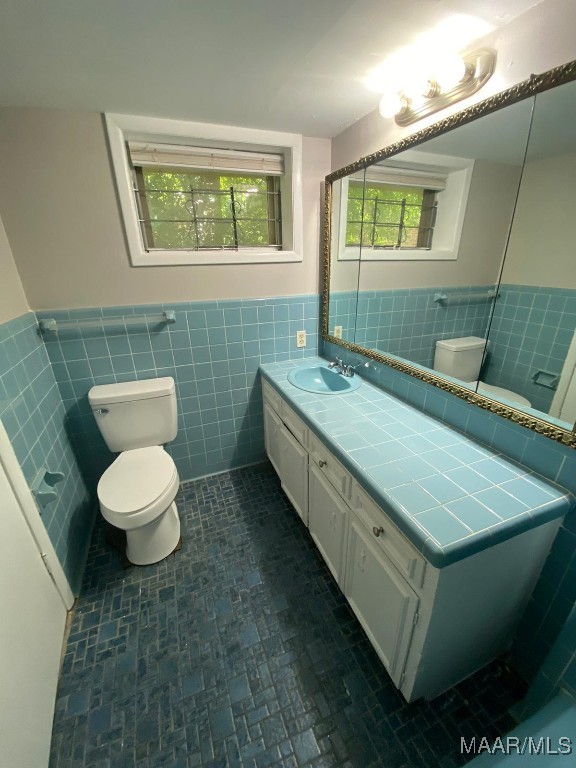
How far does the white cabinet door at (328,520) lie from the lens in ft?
4.16

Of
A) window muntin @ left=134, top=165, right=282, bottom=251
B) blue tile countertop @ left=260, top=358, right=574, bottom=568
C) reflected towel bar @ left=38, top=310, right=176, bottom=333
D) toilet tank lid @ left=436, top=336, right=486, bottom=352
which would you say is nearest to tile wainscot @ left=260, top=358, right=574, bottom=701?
blue tile countertop @ left=260, top=358, right=574, bottom=568

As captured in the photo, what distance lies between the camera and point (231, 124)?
1572mm

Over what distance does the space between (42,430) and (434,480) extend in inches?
66.1

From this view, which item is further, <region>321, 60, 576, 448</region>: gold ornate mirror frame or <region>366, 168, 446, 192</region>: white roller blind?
<region>366, 168, 446, 192</region>: white roller blind

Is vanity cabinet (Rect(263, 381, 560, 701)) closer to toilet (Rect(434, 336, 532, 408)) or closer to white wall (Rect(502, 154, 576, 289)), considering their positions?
toilet (Rect(434, 336, 532, 408))

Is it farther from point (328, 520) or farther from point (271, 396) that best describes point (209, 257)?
point (328, 520)

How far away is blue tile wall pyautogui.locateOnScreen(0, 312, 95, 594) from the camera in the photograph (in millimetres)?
1220

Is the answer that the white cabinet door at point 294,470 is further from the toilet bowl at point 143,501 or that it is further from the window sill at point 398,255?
the window sill at point 398,255

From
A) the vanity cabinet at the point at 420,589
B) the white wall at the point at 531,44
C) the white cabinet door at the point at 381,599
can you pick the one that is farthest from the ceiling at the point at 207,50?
the white cabinet door at the point at 381,599

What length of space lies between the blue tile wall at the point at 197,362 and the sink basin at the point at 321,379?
A: 0.74 ft

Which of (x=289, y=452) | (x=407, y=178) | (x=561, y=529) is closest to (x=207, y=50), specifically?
(x=407, y=178)

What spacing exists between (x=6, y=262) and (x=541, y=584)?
8.19ft

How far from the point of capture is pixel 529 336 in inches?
39.3

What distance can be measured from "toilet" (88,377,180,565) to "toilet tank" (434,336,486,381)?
1.40m
